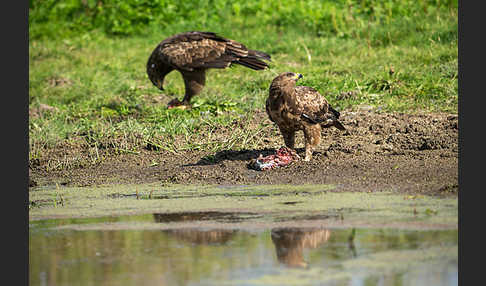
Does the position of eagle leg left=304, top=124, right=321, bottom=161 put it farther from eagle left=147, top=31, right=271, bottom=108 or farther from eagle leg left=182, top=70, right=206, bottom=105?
eagle leg left=182, top=70, right=206, bottom=105

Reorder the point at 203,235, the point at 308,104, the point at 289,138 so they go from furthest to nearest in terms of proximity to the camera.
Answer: the point at 289,138
the point at 308,104
the point at 203,235

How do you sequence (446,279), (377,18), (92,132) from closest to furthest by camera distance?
(446,279) → (92,132) → (377,18)

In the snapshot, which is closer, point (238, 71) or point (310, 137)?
point (310, 137)

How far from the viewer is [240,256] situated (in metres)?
4.76

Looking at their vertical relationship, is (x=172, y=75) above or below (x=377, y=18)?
below

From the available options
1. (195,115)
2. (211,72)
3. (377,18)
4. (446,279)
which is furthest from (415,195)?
(377,18)

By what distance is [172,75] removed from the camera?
1396 cm

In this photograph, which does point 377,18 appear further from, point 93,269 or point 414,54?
point 93,269

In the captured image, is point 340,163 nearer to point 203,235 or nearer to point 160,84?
point 203,235

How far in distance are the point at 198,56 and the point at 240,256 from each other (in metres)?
6.98

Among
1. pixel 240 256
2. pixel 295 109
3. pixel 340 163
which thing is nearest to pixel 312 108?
pixel 295 109

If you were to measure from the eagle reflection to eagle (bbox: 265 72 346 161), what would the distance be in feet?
8.54

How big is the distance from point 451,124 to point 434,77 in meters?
2.47

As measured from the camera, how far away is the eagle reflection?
184 inches
